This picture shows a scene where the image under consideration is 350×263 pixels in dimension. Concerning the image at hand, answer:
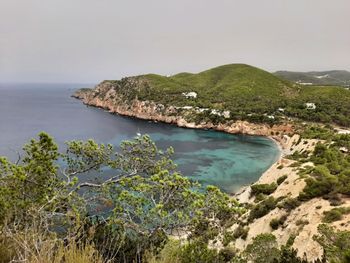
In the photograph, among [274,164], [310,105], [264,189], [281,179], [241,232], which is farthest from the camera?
[310,105]

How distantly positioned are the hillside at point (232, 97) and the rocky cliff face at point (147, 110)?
0.47 m

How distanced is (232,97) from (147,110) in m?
34.3

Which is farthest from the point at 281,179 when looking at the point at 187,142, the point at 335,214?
the point at 187,142

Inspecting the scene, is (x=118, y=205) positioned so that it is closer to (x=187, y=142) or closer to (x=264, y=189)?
(x=264, y=189)

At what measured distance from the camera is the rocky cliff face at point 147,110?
87875mm

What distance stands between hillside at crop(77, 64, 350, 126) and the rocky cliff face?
0.47 metres

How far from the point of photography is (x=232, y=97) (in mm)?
124500

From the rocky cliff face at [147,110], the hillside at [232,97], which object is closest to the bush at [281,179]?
the rocky cliff face at [147,110]

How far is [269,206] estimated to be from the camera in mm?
28875

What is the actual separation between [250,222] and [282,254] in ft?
40.1

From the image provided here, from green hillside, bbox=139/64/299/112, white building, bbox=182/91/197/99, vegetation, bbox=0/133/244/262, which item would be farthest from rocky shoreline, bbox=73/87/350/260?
white building, bbox=182/91/197/99

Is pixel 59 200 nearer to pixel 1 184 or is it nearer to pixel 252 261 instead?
pixel 1 184

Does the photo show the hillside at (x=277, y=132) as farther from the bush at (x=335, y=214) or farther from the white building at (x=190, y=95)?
the white building at (x=190, y=95)

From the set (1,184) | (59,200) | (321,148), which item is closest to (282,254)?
(59,200)
